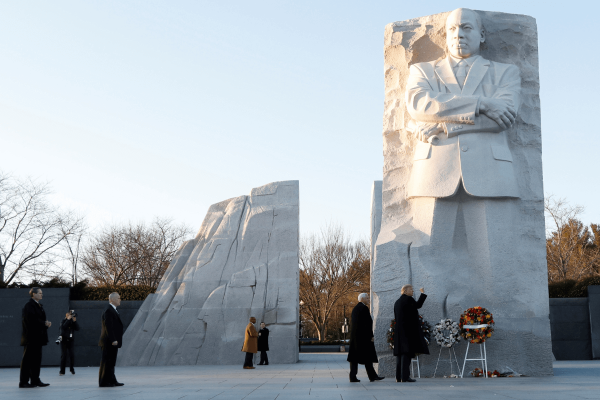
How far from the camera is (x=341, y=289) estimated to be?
33.6 metres

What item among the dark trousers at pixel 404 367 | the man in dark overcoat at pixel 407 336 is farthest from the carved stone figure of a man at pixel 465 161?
the dark trousers at pixel 404 367

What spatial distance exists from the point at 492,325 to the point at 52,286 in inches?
526

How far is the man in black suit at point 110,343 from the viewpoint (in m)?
7.80

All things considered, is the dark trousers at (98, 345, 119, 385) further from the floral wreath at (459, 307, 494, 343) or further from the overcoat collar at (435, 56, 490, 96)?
the overcoat collar at (435, 56, 490, 96)

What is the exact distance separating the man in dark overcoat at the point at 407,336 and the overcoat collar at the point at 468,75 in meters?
3.34

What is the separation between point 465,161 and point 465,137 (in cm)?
38

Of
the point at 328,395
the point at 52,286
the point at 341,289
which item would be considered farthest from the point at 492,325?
the point at 341,289

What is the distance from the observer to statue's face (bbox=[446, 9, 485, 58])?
9.20 metres

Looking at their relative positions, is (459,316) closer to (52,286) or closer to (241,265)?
(241,265)

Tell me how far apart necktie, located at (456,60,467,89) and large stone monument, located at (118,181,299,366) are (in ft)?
23.6

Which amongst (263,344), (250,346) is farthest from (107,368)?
(263,344)

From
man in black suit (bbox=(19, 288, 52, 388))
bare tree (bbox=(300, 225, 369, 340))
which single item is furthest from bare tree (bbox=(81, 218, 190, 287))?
man in black suit (bbox=(19, 288, 52, 388))

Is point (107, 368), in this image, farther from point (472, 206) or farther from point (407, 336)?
point (472, 206)

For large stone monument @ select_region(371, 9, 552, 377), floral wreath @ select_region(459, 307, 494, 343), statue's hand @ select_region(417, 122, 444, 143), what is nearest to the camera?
floral wreath @ select_region(459, 307, 494, 343)
